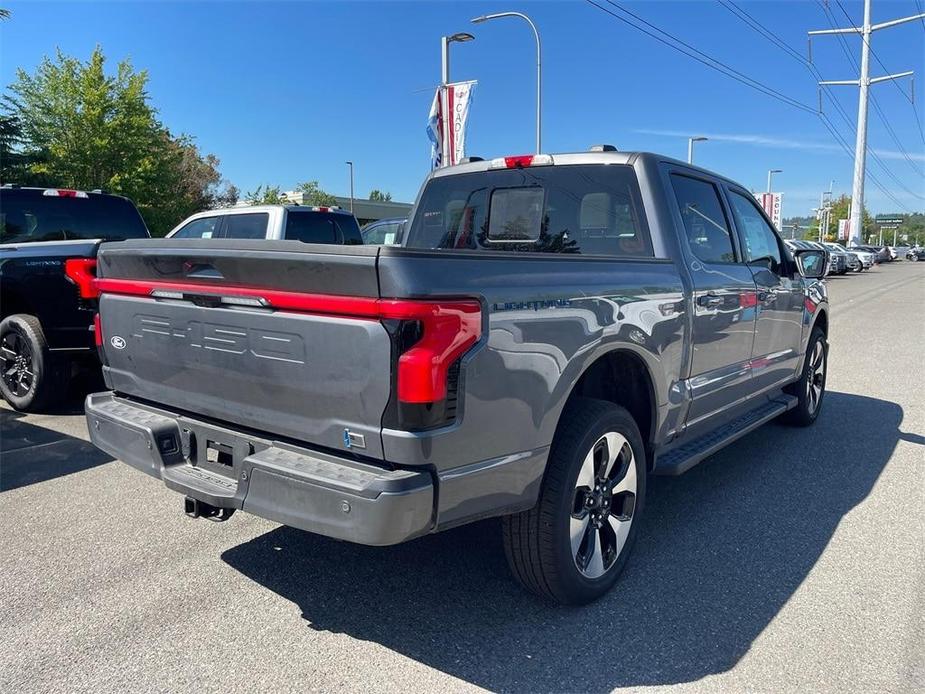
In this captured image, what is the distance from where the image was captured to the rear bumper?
2.32 meters

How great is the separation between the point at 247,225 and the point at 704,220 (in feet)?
21.4

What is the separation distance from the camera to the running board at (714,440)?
3.72 meters

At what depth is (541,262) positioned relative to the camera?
2826 millimetres

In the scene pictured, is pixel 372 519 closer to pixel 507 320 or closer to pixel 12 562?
pixel 507 320

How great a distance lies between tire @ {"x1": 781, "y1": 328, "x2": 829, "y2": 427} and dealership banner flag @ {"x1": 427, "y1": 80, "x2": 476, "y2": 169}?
24.8ft

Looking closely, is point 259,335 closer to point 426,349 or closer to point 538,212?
point 426,349

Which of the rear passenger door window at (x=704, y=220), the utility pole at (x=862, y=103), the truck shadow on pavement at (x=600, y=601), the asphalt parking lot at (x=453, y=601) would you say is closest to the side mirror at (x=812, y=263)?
the rear passenger door window at (x=704, y=220)

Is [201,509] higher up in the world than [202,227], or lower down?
lower down

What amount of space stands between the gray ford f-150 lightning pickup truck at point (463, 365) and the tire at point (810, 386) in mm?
1946

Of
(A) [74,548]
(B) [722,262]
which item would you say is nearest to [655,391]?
(B) [722,262]

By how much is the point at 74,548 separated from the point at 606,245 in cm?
333

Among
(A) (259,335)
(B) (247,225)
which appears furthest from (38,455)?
(B) (247,225)

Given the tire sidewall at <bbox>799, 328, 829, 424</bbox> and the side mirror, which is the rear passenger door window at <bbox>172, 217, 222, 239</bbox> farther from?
the tire sidewall at <bbox>799, 328, 829, 424</bbox>

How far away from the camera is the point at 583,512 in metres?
3.12
